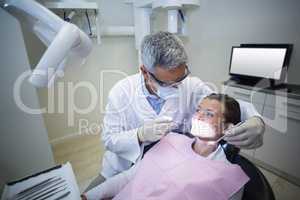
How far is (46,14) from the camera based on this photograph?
1.95ft

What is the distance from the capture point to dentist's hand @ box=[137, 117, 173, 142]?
94 centimetres

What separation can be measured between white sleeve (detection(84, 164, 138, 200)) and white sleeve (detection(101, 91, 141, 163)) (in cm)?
12

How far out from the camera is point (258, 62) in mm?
1732

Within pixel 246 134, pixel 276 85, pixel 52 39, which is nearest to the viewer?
pixel 52 39

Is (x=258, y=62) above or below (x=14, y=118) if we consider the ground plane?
above

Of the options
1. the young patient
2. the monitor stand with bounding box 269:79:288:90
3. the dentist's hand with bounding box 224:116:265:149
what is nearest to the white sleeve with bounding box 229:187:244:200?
the young patient

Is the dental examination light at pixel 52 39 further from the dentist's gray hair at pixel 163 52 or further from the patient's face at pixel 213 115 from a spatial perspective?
the patient's face at pixel 213 115

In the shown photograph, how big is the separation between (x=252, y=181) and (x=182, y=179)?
0.31m

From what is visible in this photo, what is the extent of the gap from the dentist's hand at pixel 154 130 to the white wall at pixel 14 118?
2.65 ft

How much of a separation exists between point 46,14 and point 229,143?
3.20 feet

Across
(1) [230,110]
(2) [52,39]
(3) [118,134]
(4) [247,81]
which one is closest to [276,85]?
(4) [247,81]

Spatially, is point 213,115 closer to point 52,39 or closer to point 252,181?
point 252,181

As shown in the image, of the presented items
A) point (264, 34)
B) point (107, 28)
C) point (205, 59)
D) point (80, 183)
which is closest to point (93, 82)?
point (107, 28)

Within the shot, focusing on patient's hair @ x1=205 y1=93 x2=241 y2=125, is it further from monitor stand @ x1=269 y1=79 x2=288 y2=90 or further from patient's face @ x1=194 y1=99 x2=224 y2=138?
monitor stand @ x1=269 y1=79 x2=288 y2=90
